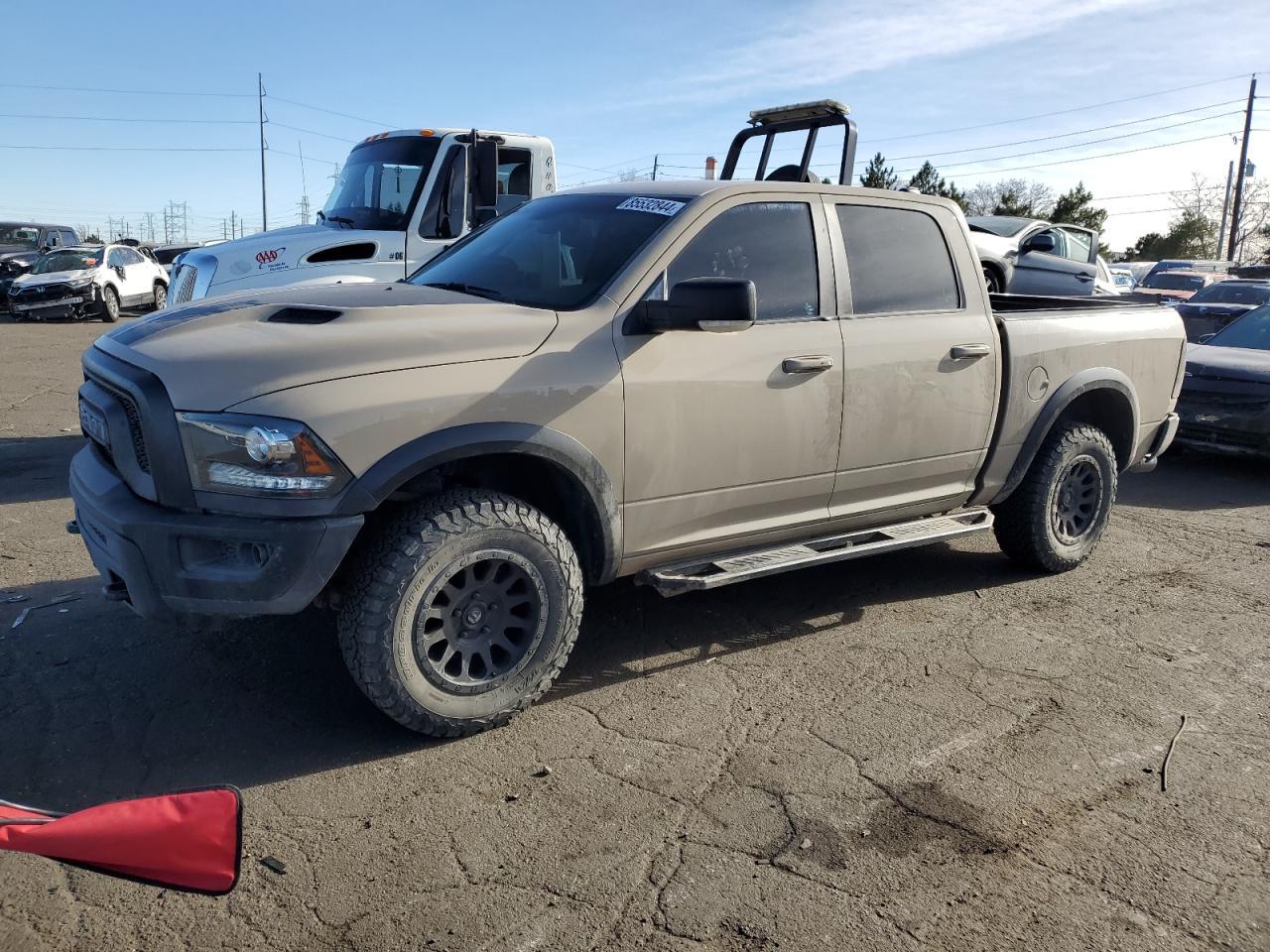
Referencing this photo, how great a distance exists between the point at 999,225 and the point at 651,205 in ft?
35.4

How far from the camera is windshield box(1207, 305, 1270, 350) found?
957 centimetres

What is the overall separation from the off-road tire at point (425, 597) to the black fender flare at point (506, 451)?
0.57 feet

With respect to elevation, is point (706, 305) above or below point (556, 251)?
below

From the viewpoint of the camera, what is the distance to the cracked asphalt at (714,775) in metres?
2.68

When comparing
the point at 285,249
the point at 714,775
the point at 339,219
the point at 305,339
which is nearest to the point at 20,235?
the point at 339,219

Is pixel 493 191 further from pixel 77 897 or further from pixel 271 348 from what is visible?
pixel 77 897

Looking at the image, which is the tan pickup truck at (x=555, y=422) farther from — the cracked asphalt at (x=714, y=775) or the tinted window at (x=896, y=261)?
the cracked asphalt at (x=714, y=775)

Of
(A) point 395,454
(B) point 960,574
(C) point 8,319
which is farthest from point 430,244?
(C) point 8,319

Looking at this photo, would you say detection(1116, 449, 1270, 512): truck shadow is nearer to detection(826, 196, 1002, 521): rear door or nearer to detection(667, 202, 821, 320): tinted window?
detection(826, 196, 1002, 521): rear door

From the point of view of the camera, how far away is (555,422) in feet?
11.8

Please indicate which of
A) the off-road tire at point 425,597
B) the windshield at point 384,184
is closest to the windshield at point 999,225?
the windshield at point 384,184

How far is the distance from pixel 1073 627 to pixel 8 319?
905 inches

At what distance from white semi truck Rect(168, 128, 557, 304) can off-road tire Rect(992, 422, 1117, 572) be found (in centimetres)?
512

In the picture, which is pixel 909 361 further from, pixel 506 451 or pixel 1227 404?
pixel 1227 404
